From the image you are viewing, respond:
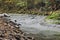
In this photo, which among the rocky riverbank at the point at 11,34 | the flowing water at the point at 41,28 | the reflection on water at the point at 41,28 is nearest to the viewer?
the rocky riverbank at the point at 11,34

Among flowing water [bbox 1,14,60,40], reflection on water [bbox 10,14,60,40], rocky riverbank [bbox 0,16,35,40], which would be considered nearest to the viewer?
rocky riverbank [bbox 0,16,35,40]

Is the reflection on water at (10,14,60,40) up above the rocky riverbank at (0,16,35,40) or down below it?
below

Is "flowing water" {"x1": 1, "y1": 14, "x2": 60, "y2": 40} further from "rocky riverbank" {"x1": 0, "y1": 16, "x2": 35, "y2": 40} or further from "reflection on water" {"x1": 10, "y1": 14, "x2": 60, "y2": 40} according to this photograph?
"rocky riverbank" {"x1": 0, "y1": 16, "x2": 35, "y2": 40}

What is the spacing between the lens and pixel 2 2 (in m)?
45.6

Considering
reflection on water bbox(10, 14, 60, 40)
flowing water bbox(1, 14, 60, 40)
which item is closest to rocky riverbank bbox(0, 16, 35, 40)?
reflection on water bbox(10, 14, 60, 40)

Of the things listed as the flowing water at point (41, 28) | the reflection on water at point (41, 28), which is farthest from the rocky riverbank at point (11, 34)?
the flowing water at point (41, 28)

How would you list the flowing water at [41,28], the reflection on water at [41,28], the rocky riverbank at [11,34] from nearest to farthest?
the rocky riverbank at [11,34] → the reflection on water at [41,28] → the flowing water at [41,28]

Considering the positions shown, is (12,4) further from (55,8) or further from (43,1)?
(55,8)

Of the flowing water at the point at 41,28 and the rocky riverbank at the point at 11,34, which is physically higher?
the rocky riverbank at the point at 11,34

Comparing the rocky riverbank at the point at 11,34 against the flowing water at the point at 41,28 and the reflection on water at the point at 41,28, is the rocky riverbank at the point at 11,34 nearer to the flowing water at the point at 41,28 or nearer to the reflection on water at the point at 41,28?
the reflection on water at the point at 41,28

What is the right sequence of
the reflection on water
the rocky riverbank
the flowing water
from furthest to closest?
the flowing water
the reflection on water
the rocky riverbank

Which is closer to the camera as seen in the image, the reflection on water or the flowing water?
the reflection on water

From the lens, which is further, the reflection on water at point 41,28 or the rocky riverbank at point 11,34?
the reflection on water at point 41,28

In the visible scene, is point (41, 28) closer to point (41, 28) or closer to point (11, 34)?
point (41, 28)
